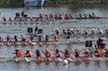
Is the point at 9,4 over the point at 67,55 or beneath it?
beneath

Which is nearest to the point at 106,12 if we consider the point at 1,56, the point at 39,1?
the point at 39,1

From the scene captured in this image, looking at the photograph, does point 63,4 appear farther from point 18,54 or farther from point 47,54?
point 18,54

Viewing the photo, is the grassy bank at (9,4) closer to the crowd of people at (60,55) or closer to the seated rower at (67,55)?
the crowd of people at (60,55)

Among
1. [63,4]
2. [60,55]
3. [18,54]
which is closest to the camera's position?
[18,54]

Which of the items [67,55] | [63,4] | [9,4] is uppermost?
[67,55]

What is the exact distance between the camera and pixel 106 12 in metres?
118

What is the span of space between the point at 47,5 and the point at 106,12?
25.7 metres

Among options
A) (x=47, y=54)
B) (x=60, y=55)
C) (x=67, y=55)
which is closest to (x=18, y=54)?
(x=47, y=54)

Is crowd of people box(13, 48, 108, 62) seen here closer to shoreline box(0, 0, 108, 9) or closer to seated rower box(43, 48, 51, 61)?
seated rower box(43, 48, 51, 61)

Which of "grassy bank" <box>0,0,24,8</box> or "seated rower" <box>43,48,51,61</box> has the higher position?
"seated rower" <box>43,48,51,61</box>

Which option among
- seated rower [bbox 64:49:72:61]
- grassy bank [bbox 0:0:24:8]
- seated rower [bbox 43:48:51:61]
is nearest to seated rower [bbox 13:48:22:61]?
seated rower [bbox 43:48:51:61]

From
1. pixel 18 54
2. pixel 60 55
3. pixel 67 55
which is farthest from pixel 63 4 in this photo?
pixel 18 54

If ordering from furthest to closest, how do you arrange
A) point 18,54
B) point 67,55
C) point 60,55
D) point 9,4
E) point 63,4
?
point 9,4
point 63,4
point 60,55
point 67,55
point 18,54

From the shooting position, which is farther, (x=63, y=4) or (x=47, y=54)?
(x=63, y=4)
